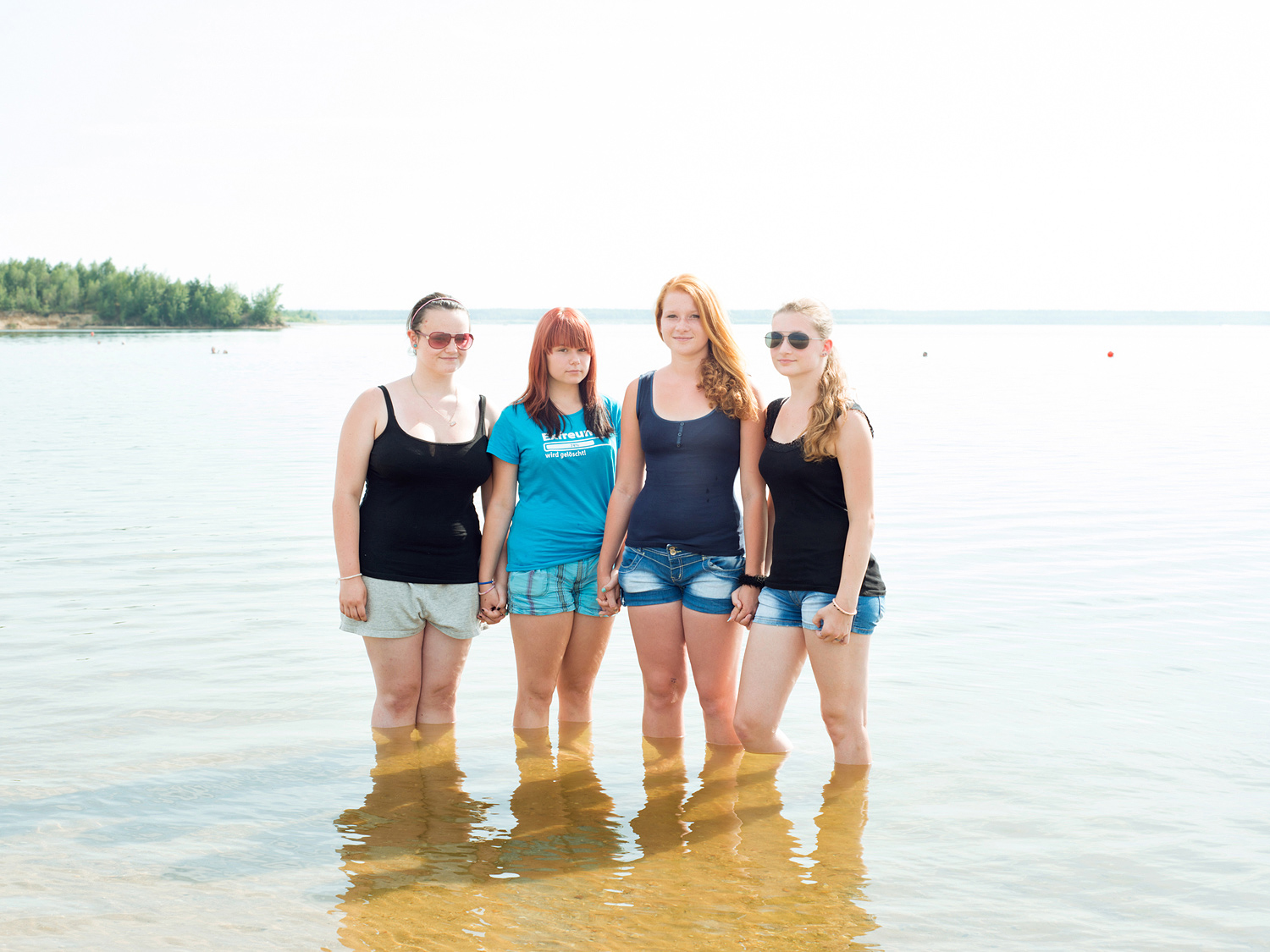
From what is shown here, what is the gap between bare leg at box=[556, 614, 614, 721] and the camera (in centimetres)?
516

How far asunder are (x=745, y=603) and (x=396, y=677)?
180 cm

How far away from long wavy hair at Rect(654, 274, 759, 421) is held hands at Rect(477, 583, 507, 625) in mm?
1397

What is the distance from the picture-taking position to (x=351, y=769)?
18.3 feet

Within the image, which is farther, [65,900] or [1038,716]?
[1038,716]

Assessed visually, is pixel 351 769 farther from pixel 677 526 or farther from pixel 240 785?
pixel 677 526

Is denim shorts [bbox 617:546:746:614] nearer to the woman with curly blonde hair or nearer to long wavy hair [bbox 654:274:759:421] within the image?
the woman with curly blonde hair

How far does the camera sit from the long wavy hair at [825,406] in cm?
440

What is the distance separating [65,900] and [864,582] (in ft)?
11.5

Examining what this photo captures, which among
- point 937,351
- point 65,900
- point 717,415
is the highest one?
point 937,351

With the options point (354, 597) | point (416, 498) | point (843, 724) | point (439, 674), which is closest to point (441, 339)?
point (416, 498)

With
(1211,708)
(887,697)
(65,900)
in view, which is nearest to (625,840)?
(65,900)

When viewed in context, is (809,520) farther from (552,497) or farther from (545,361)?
(545,361)

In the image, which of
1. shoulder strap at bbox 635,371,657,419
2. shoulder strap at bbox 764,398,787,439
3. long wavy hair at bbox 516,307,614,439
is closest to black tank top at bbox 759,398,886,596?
shoulder strap at bbox 764,398,787,439

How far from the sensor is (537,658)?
5.21 meters
